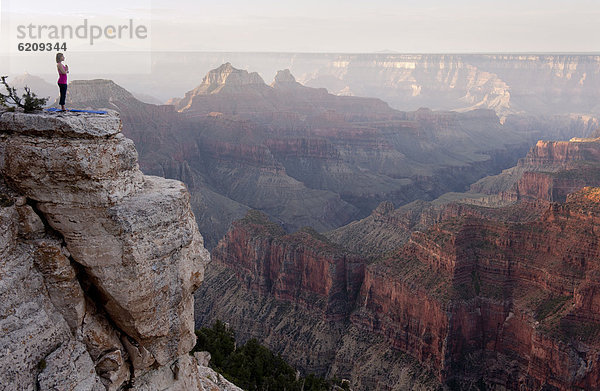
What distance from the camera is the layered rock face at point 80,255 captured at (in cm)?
1210

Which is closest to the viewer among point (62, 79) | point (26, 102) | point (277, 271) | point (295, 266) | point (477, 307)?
point (26, 102)

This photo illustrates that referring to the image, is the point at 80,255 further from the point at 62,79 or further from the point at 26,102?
the point at 62,79

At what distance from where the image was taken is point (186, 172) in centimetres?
12094

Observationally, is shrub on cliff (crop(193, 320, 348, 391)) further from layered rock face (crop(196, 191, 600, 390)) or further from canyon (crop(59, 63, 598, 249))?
canyon (crop(59, 63, 598, 249))

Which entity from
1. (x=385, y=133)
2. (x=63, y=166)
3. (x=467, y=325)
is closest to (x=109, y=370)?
(x=63, y=166)

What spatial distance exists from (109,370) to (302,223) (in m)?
101

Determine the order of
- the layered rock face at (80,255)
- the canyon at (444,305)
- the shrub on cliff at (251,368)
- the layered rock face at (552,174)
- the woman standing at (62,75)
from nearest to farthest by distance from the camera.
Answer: the layered rock face at (80,255), the woman standing at (62,75), the shrub on cliff at (251,368), the canyon at (444,305), the layered rock face at (552,174)

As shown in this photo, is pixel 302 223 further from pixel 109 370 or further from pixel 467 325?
pixel 109 370

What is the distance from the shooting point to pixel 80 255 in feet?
42.6

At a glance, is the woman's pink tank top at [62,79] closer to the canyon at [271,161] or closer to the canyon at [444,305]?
the canyon at [444,305]

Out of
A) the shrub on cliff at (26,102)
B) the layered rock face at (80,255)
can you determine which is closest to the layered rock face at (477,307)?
the layered rock face at (80,255)

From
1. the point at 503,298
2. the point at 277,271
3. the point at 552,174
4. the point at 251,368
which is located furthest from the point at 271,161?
the point at 251,368

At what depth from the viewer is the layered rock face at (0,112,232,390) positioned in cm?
1210

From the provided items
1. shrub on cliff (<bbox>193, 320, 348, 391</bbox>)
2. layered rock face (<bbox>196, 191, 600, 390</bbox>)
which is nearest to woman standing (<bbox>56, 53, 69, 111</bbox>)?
shrub on cliff (<bbox>193, 320, 348, 391</bbox>)
